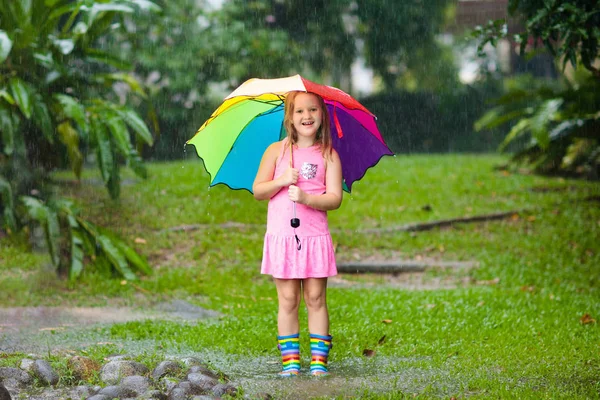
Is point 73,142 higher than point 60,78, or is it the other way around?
point 60,78

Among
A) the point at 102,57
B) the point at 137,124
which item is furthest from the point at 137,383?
the point at 102,57

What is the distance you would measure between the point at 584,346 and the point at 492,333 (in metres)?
0.72

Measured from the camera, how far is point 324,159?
15.8 feet

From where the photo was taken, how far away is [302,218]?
15.4 feet

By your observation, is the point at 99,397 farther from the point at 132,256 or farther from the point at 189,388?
the point at 132,256

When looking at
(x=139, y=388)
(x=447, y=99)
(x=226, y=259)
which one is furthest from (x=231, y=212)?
(x=447, y=99)

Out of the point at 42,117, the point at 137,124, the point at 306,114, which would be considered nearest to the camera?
the point at 306,114

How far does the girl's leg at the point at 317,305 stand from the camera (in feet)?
15.5

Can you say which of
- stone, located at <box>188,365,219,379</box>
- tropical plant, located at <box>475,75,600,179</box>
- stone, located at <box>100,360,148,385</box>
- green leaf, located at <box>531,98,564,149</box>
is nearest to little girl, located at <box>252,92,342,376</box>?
stone, located at <box>188,365,219,379</box>

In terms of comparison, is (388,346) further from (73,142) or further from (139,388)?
(73,142)

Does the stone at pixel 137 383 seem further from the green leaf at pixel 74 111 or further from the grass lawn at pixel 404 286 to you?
the green leaf at pixel 74 111

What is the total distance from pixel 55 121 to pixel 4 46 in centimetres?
117

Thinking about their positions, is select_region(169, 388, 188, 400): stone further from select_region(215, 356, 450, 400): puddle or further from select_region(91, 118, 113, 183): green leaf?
select_region(91, 118, 113, 183): green leaf

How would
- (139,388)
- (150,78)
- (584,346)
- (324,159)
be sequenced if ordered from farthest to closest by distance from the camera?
(150,78)
(584,346)
(324,159)
(139,388)
